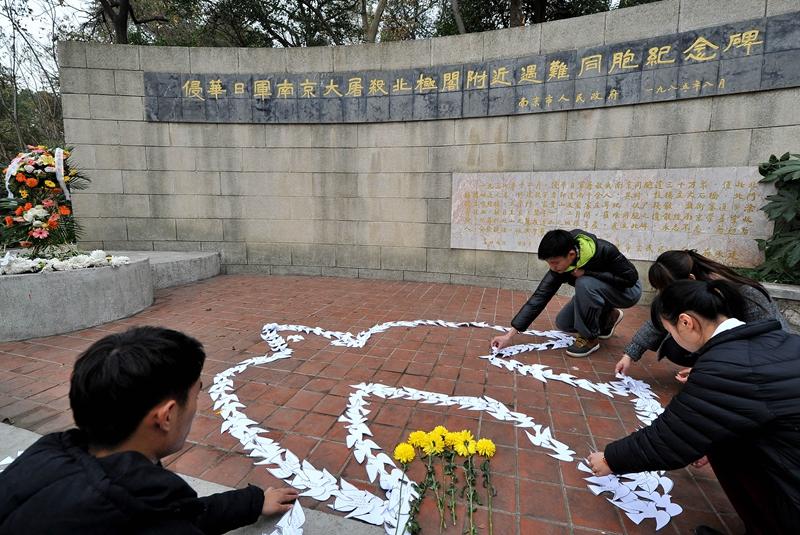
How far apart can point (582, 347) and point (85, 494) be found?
350cm

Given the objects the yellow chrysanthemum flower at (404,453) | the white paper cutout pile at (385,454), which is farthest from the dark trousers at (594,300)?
the yellow chrysanthemum flower at (404,453)

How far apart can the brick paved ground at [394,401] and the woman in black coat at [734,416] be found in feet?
1.32

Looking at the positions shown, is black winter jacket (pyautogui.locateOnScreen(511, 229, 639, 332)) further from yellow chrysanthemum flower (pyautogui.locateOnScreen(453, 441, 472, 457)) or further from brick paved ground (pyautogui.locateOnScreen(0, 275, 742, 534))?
yellow chrysanthemum flower (pyautogui.locateOnScreen(453, 441, 472, 457))

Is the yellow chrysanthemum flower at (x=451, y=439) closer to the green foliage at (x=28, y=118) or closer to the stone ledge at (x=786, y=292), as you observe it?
the stone ledge at (x=786, y=292)

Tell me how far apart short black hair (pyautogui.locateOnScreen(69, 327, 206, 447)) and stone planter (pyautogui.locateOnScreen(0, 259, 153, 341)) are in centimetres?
390

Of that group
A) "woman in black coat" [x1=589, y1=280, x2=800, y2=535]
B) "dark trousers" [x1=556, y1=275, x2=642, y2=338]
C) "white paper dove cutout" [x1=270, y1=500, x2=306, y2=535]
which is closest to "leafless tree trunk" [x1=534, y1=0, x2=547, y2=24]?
"dark trousers" [x1=556, y1=275, x2=642, y2=338]

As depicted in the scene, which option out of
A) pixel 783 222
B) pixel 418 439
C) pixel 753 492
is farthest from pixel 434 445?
pixel 783 222

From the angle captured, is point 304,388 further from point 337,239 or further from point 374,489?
point 337,239

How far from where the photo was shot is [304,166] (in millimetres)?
6840

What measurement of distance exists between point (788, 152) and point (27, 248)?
8.41 meters

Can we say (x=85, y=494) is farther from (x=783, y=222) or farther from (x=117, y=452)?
(x=783, y=222)

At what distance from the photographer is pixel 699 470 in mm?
2014

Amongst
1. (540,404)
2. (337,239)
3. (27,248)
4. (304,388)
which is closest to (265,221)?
(337,239)

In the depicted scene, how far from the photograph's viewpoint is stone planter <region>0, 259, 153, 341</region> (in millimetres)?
3779
